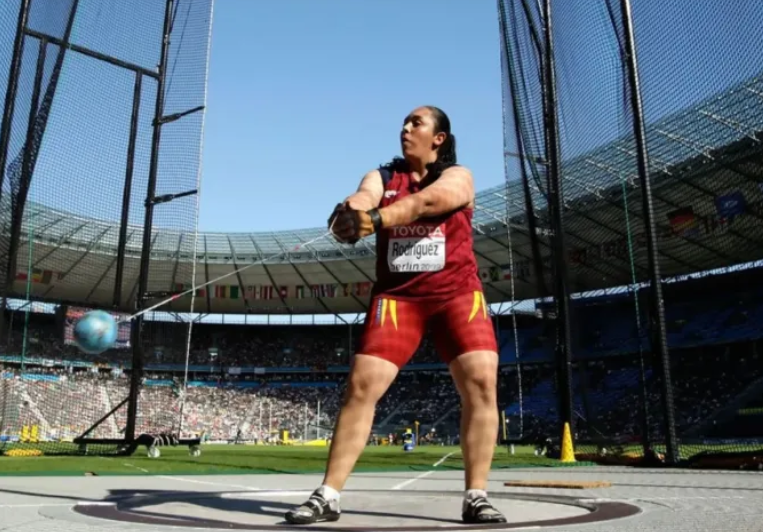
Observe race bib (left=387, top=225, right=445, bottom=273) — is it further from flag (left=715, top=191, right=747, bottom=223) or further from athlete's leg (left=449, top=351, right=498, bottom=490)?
flag (left=715, top=191, right=747, bottom=223)

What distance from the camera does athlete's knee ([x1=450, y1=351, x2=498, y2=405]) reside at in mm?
3066

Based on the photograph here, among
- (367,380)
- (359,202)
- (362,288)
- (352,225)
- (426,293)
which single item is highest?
(362,288)

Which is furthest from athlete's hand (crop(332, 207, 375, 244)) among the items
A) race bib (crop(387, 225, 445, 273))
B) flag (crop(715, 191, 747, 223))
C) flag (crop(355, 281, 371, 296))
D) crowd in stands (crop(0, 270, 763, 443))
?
flag (crop(355, 281, 371, 296))

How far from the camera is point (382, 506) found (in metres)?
3.58

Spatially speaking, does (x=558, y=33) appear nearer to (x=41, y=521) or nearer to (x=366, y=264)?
(x=41, y=521)

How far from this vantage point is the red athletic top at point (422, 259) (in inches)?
124

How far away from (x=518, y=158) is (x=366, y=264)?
29.8m

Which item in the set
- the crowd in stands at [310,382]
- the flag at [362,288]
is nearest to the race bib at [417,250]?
the crowd in stands at [310,382]

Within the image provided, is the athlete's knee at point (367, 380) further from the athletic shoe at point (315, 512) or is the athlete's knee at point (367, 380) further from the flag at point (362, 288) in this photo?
the flag at point (362, 288)

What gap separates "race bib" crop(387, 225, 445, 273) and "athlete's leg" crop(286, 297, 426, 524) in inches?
6.7

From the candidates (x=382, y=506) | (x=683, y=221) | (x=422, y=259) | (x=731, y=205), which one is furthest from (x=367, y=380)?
(x=683, y=221)

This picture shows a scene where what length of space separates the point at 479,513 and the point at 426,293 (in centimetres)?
95

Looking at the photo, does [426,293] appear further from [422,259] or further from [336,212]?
[336,212]

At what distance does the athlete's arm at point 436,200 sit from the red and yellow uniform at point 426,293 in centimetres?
12
